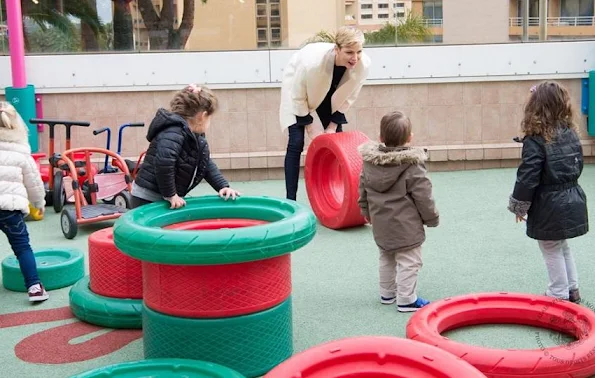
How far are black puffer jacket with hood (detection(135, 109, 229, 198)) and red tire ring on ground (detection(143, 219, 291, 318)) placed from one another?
27.6 inches

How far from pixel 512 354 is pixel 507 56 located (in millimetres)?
6551

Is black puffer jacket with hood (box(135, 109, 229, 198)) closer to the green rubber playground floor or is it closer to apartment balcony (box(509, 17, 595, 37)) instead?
the green rubber playground floor

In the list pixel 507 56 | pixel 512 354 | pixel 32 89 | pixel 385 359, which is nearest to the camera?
pixel 385 359

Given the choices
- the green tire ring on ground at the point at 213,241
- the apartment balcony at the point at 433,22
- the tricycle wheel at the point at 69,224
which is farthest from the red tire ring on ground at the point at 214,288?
the apartment balcony at the point at 433,22

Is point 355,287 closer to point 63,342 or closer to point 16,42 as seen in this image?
point 63,342

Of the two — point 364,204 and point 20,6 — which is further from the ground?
point 20,6

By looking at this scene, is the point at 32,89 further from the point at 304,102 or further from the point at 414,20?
the point at 414,20

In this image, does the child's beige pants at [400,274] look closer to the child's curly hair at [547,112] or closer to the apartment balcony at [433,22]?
the child's curly hair at [547,112]

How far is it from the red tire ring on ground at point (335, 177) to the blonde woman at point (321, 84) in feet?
0.69

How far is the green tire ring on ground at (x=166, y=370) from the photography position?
2.92 m

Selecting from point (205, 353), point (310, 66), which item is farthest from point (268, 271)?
point (310, 66)

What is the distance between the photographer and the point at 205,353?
3.42 metres

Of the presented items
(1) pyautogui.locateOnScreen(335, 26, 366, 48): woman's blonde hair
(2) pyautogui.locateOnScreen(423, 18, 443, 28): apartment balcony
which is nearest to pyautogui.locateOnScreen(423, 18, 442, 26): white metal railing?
(2) pyautogui.locateOnScreen(423, 18, 443, 28): apartment balcony

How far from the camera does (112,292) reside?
4.27m
